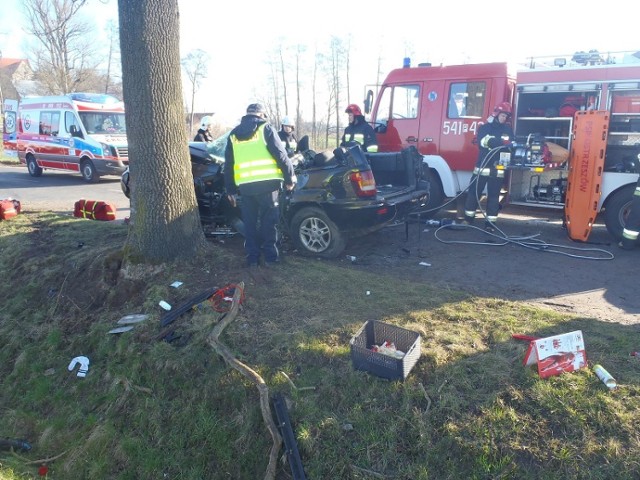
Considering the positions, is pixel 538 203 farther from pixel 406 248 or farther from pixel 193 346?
pixel 193 346

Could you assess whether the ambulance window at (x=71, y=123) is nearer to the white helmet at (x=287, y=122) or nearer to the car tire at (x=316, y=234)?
the white helmet at (x=287, y=122)

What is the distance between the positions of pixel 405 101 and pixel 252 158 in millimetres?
4958

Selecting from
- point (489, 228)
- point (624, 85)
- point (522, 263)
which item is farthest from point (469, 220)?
point (624, 85)

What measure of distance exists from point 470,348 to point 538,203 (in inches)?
210

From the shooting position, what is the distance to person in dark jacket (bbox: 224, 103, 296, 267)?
5.51 metres

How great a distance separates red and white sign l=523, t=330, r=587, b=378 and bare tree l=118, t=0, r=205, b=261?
365cm

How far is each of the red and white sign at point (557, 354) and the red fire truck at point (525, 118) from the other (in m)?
4.68

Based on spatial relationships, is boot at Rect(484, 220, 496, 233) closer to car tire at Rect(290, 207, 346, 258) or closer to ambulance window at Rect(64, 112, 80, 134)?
car tire at Rect(290, 207, 346, 258)

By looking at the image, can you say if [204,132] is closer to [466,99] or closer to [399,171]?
[399,171]

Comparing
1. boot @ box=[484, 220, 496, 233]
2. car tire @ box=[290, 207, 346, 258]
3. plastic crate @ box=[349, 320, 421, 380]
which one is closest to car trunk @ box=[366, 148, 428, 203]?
car tire @ box=[290, 207, 346, 258]

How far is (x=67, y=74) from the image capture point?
120 ft

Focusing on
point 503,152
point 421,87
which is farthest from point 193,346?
point 421,87

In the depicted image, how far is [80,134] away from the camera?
16.2 m

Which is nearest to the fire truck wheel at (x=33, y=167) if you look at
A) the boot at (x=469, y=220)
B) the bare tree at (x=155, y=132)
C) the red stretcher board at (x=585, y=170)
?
the bare tree at (x=155, y=132)
